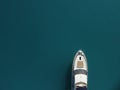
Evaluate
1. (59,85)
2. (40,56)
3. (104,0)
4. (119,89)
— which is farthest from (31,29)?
(119,89)

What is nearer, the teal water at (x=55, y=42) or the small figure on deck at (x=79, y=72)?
the small figure on deck at (x=79, y=72)

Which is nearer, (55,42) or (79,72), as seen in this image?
(79,72)

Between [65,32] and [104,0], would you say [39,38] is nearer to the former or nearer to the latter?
[65,32]

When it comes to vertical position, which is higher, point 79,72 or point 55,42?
point 55,42

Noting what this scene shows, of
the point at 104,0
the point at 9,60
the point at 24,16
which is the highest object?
the point at 104,0

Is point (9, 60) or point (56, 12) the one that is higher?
point (56, 12)

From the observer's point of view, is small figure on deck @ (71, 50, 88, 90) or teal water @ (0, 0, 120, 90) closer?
small figure on deck @ (71, 50, 88, 90)

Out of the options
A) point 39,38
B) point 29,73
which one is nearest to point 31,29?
point 39,38
